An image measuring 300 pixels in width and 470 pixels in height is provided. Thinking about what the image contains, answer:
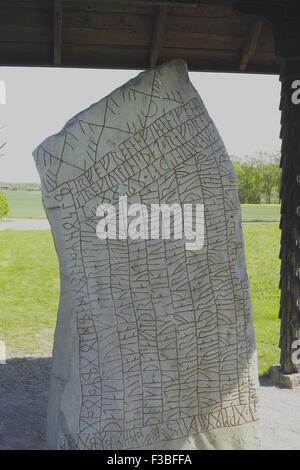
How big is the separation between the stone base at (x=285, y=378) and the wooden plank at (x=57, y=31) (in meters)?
3.60

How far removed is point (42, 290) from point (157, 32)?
7366mm

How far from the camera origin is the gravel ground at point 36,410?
4.14 meters

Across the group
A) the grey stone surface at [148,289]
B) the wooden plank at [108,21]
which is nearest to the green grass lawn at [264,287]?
the grey stone surface at [148,289]

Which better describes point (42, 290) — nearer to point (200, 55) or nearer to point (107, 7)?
point (200, 55)

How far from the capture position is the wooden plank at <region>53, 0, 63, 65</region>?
180 inches

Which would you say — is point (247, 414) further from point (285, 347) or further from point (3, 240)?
point (3, 240)

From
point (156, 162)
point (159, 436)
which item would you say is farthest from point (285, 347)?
point (156, 162)

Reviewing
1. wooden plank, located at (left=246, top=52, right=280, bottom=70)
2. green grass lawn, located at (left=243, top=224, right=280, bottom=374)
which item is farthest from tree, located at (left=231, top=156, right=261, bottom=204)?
wooden plank, located at (left=246, top=52, right=280, bottom=70)

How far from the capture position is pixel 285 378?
524cm

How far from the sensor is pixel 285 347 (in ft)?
→ 17.2

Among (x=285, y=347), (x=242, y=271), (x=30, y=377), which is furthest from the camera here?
(x=30, y=377)

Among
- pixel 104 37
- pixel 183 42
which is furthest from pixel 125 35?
pixel 183 42

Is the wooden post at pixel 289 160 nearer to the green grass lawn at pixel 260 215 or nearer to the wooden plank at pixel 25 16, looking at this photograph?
the wooden plank at pixel 25 16

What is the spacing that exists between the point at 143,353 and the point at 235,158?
105 ft
